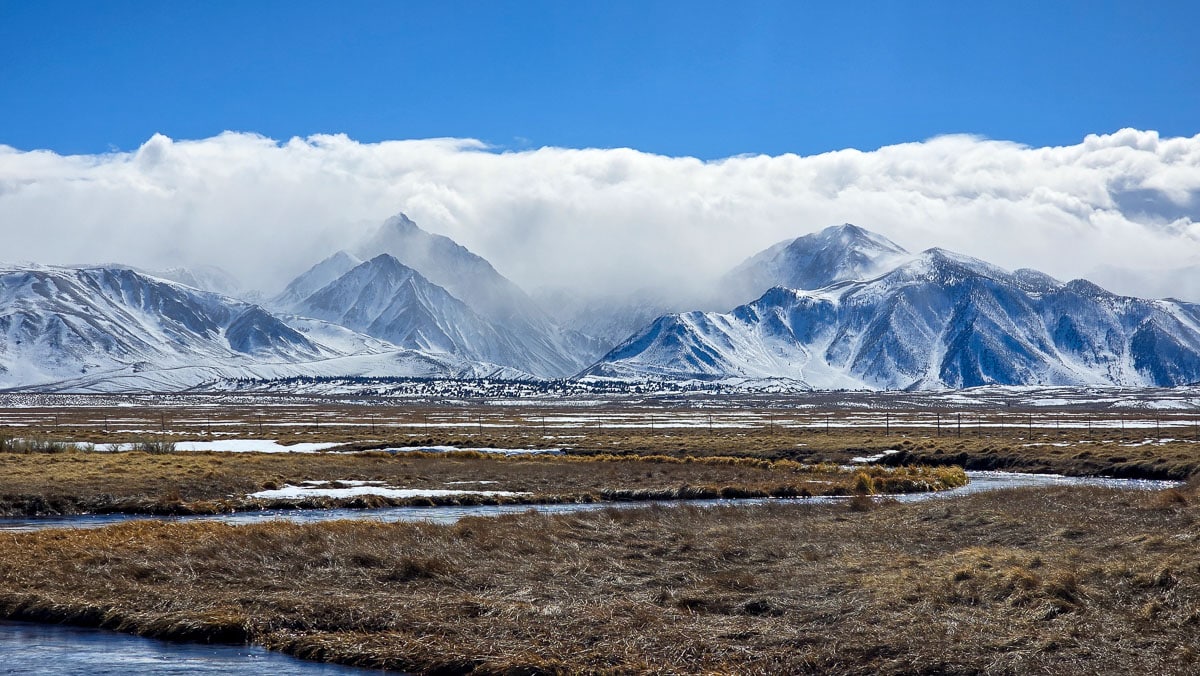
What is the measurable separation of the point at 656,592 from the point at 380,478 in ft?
117

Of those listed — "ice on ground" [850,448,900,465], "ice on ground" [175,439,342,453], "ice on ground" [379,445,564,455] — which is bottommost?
"ice on ground" [850,448,900,465]

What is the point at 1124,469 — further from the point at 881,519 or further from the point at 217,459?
the point at 217,459

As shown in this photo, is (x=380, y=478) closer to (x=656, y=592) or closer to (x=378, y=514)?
(x=378, y=514)

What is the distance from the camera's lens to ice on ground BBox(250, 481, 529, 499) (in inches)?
1929

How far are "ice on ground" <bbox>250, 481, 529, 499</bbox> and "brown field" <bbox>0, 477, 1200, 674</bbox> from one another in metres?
14.6

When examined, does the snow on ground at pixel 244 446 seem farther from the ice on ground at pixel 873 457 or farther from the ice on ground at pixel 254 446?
the ice on ground at pixel 873 457

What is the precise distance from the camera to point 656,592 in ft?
78.1

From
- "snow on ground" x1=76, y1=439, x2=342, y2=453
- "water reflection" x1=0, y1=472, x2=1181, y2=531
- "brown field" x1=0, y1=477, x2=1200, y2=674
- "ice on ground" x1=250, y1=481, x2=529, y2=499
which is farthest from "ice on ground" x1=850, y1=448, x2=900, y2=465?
"brown field" x1=0, y1=477, x2=1200, y2=674

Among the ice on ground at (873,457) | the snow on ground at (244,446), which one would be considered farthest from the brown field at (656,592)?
the snow on ground at (244,446)

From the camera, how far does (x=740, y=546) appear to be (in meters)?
29.6

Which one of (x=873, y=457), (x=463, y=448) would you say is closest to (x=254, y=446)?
(x=463, y=448)

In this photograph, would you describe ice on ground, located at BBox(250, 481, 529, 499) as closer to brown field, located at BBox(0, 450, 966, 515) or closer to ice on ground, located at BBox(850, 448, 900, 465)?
brown field, located at BBox(0, 450, 966, 515)

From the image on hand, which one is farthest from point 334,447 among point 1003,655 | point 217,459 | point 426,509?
point 1003,655

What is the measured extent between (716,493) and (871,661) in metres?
34.3
